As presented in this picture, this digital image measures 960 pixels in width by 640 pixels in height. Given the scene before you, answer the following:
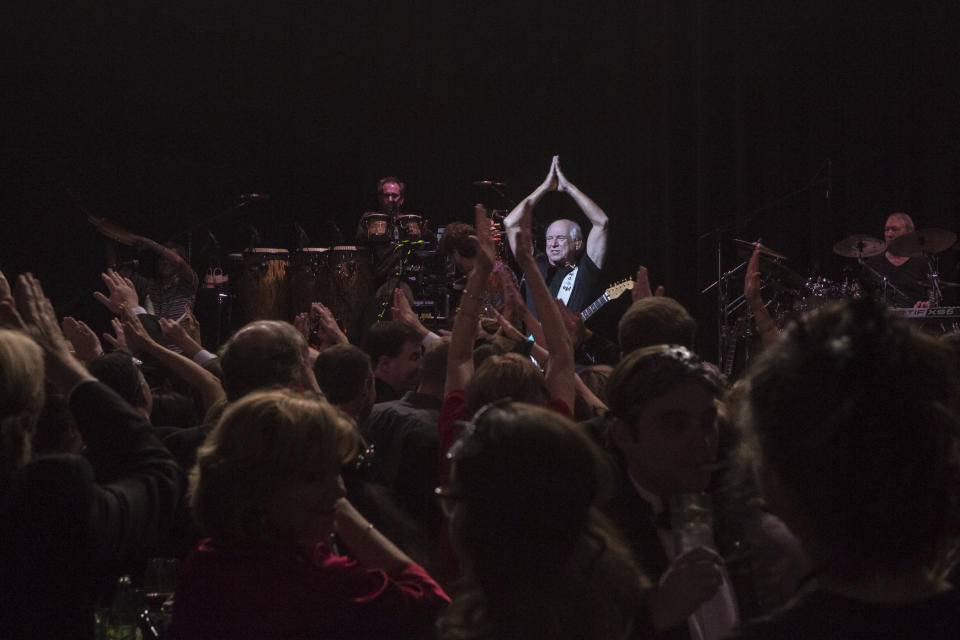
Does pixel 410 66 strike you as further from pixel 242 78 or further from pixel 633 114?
pixel 633 114

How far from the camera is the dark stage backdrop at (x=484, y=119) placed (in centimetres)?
1072

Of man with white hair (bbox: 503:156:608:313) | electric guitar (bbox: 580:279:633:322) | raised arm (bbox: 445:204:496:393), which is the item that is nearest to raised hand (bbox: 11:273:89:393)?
raised arm (bbox: 445:204:496:393)

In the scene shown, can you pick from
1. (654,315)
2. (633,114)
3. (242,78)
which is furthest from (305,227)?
(654,315)

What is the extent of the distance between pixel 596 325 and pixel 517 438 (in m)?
8.72

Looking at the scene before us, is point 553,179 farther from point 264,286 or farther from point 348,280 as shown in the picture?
point 264,286

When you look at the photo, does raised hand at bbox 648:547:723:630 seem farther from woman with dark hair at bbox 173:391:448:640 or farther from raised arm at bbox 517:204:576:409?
raised arm at bbox 517:204:576:409

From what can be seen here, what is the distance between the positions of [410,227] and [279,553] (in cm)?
867

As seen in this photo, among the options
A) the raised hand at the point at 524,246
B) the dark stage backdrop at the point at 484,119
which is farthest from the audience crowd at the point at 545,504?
the dark stage backdrop at the point at 484,119

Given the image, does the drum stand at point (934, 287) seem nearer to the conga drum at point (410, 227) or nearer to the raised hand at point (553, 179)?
the raised hand at point (553, 179)

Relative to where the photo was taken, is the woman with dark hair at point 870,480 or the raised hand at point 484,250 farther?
the raised hand at point 484,250

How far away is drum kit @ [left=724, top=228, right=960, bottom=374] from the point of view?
9.02 meters

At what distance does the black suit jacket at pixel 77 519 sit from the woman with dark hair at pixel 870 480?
1016mm

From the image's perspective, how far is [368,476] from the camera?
261cm

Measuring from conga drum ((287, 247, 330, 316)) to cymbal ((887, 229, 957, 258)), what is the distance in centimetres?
532
